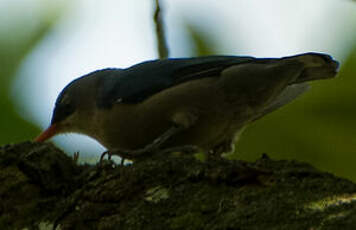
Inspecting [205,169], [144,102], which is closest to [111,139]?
[144,102]

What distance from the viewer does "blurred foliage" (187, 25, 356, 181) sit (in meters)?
4.93

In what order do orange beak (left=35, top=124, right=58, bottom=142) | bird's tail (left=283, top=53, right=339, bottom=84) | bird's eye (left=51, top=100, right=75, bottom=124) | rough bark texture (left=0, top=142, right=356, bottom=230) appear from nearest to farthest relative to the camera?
rough bark texture (left=0, top=142, right=356, bottom=230), bird's tail (left=283, top=53, right=339, bottom=84), orange beak (left=35, top=124, right=58, bottom=142), bird's eye (left=51, top=100, right=75, bottom=124)

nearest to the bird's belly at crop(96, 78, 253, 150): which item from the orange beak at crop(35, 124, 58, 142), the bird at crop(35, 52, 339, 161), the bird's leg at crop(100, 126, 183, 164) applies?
the bird at crop(35, 52, 339, 161)

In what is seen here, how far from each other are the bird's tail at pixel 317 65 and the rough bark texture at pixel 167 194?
1499mm

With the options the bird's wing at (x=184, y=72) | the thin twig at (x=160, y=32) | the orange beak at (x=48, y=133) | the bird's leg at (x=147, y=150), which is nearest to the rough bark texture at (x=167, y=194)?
the bird's leg at (x=147, y=150)

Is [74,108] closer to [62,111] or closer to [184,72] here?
[62,111]

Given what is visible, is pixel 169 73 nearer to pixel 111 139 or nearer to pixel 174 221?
pixel 111 139

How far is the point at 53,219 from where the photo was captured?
3059 millimetres

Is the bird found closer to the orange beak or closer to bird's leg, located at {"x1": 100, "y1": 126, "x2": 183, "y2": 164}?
bird's leg, located at {"x1": 100, "y1": 126, "x2": 183, "y2": 164}

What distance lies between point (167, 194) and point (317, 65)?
2144 mm

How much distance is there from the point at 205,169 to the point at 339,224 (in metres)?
0.84

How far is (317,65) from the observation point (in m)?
4.81

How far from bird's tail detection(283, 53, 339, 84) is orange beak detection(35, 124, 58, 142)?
1932mm

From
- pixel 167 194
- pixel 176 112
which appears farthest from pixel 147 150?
pixel 167 194
